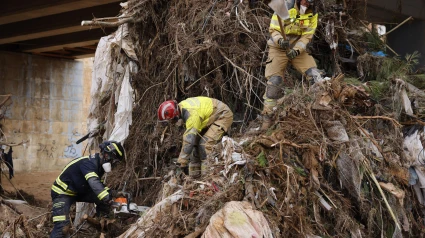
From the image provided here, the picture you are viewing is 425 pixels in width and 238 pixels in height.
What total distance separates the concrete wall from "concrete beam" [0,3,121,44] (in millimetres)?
1616

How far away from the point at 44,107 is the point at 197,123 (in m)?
12.3

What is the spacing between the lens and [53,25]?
14.1m

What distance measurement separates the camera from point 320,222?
17.1 feet

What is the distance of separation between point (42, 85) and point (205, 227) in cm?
1423

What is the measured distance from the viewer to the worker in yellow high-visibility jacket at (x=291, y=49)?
686 cm

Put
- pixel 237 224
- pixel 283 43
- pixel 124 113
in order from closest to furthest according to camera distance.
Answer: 1. pixel 237 224
2. pixel 283 43
3. pixel 124 113

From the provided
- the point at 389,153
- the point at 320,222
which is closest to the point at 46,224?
the point at 320,222

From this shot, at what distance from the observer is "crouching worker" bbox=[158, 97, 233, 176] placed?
267 inches

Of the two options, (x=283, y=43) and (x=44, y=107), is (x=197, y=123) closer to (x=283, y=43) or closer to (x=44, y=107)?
(x=283, y=43)

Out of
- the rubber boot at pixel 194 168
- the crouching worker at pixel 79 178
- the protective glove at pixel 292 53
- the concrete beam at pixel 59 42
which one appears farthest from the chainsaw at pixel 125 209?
the concrete beam at pixel 59 42

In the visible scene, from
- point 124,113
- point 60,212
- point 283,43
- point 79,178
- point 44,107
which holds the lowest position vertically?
point 44,107

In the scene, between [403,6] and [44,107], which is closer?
[403,6]

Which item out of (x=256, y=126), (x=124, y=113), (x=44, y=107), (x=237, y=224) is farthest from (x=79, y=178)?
(x=44, y=107)

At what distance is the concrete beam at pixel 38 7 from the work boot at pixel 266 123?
6.70 metres
